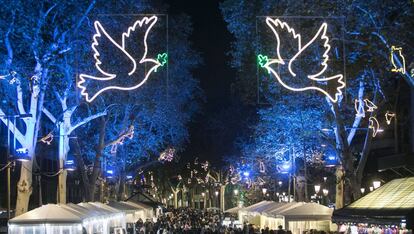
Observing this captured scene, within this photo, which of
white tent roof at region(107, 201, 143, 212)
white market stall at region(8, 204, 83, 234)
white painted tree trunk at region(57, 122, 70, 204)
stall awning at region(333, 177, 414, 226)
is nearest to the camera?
stall awning at region(333, 177, 414, 226)

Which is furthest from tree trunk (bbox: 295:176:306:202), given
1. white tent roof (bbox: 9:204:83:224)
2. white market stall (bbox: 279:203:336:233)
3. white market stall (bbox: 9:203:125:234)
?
white tent roof (bbox: 9:204:83:224)

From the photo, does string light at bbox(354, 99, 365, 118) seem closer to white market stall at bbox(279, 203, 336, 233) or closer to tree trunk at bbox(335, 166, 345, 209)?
tree trunk at bbox(335, 166, 345, 209)

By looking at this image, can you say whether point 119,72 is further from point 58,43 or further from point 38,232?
point 38,232

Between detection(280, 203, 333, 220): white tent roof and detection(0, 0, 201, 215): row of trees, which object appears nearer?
detection(0, 0, 201, 215): row of trees

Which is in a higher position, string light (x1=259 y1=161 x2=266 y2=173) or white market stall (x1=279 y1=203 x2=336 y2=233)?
string light (x1=259 y1=161 x2=266 y2=173)

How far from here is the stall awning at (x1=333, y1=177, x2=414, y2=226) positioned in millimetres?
15414

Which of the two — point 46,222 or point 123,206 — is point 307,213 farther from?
point 123,206

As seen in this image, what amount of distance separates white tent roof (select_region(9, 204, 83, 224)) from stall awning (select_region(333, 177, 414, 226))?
327 inches

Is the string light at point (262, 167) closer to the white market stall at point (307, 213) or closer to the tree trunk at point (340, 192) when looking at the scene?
the tree trunk at point (340, 192)

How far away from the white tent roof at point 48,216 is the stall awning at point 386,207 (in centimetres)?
830

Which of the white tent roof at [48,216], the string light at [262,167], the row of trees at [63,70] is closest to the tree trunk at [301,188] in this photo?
the string light at [262,167]

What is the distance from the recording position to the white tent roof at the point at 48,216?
21.8 m

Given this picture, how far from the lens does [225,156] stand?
6700cm

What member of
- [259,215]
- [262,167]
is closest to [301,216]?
[259,215]
